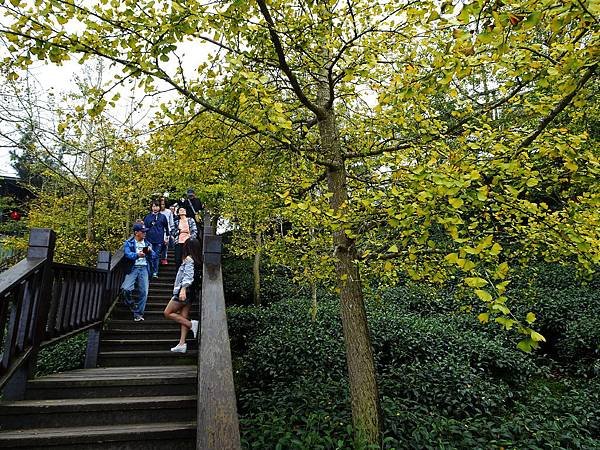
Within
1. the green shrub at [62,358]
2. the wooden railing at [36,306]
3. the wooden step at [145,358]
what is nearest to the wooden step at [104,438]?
the wooden railing at [36,306]

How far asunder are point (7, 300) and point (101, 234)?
10.6 meters

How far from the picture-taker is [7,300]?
9.30 ft

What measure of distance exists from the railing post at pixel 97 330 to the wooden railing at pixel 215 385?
2317 mm

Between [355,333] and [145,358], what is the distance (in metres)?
2.75

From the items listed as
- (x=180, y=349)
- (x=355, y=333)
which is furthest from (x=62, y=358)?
(x=355, y=333)

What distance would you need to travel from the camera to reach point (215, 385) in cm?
265

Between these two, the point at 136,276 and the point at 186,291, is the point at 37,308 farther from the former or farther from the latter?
the point at 136,276

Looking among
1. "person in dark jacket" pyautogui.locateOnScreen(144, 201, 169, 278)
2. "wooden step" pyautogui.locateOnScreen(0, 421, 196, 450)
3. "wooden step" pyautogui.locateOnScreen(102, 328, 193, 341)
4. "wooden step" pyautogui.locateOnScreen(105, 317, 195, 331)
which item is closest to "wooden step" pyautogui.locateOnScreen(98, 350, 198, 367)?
"wooden step" pyautogui.locateOnScreen(102, 328, 193, 341)

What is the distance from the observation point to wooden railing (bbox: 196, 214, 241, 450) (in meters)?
2.30

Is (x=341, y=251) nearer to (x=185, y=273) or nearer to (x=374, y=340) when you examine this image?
(x=185, y=273)

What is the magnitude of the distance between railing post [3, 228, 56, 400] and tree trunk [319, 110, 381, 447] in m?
2.82

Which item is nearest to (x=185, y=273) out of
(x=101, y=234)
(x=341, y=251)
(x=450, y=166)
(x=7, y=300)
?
(x=341, y=251)

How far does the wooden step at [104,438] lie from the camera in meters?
3.01

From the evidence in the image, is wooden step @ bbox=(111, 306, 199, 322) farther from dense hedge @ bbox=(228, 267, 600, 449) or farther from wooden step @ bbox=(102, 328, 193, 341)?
dense hedge @ bbox=(228, 267, 600, 449)
